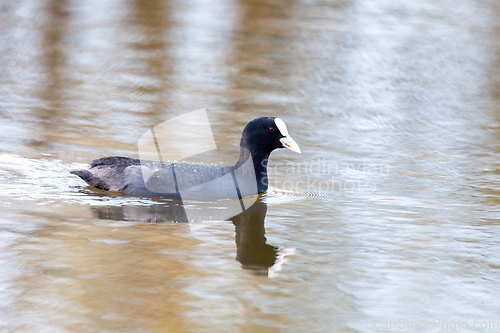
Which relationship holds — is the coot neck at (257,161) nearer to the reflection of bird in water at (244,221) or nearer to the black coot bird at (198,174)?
the black coot bird at (198,174)

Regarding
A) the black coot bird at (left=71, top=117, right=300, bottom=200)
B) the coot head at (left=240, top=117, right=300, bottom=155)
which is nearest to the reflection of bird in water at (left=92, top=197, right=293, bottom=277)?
the black coot bird at (left=71, top=117, right=300, bottom=200)

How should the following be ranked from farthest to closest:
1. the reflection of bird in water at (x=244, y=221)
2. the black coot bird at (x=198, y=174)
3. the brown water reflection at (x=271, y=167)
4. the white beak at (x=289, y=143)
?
1. the white beak at (x=289, y=143)
2. the black coot bird at (x=198, y=174)
3. the reflection of bird in water at (x=244, y=221)
4. the brown water reflection at (x=271, y=167)

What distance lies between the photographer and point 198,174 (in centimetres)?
659

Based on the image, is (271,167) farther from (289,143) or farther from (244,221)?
(244,221)

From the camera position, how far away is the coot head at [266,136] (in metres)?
6.85

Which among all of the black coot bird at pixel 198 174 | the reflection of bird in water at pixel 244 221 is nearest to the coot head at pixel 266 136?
the black coot bird at pixel 198 174

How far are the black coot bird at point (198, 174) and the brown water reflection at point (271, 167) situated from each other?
0.18 meters

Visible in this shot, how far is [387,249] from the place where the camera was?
5570mm

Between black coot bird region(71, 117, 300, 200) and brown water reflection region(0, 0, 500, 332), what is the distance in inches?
7.0

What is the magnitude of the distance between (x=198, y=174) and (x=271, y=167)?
1.45 meters

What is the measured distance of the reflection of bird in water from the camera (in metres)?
5.32

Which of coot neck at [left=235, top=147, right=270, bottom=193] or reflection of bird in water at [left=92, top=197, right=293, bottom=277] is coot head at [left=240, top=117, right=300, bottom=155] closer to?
coot neck at [left=235, top=147, right=270, bottom=193]

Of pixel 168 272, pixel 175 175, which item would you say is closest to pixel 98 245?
pixel 168 272

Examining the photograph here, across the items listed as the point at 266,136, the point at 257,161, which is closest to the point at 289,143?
the point at 266,136
